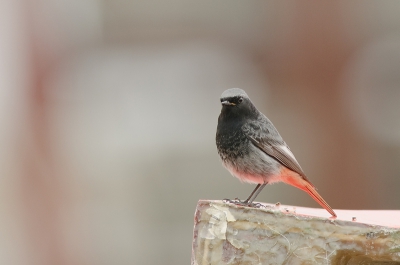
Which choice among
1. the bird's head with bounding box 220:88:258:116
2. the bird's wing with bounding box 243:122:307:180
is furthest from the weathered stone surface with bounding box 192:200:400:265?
the bird's wing with bounding box 243:122:307:180

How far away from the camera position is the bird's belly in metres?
4.53

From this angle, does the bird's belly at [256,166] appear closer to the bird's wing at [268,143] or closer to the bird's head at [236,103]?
the bird's wing at [268,143]

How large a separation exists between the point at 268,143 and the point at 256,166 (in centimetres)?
24

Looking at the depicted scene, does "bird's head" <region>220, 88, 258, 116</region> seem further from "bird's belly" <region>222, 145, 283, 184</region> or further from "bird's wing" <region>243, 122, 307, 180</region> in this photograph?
"bird's belly" <region>222, 145, 283, 184</region>

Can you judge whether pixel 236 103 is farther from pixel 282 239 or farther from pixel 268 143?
pixel 282 239

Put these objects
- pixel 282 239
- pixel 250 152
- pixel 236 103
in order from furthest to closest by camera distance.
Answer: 1. pixel 250 152
2. pixel 236 103
3. pixel 282 239

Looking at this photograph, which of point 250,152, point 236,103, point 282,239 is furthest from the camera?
point 250,152

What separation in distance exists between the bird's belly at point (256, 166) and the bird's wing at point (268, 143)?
44 mm

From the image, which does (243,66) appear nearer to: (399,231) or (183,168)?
(183,168)

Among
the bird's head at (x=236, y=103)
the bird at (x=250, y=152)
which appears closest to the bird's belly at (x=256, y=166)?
the bird at (x=250, y=152)

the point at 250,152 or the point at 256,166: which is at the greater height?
the point at 250,152

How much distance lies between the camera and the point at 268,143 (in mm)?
4637

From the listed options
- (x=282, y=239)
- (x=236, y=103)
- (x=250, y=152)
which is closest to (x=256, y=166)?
(x=250, y=152)

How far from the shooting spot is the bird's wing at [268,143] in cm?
457
